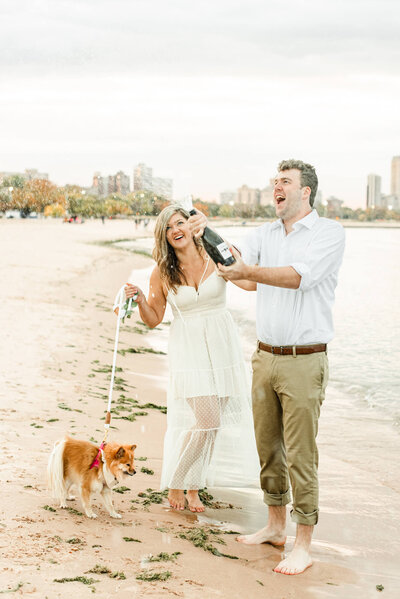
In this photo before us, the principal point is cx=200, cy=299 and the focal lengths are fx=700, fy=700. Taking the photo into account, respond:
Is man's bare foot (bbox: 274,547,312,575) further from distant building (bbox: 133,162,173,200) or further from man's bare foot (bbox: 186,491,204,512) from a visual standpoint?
distant building (bbox: 133,162,173,200)

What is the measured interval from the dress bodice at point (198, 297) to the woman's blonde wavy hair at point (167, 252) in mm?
56

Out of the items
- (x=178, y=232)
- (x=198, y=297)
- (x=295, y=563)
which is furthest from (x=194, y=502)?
(x=178, y=232)

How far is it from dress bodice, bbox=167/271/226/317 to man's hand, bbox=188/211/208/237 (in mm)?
718

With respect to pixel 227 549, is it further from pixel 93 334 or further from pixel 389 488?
pixel 93 334

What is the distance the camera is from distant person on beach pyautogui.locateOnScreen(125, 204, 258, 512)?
434cm

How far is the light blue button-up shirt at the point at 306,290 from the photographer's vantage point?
355 centimetres

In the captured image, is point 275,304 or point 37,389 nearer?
point 275,304

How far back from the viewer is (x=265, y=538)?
13.3ft

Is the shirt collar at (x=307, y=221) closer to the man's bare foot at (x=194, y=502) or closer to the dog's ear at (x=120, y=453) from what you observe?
the dog's ear at (x=120, y=453)

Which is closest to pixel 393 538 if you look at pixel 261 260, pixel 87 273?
pixel 261 260

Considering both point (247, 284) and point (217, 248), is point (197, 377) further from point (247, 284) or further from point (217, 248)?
point (217, 248)

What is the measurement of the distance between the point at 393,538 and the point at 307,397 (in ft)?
4.91

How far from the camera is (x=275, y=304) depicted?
3703 mm

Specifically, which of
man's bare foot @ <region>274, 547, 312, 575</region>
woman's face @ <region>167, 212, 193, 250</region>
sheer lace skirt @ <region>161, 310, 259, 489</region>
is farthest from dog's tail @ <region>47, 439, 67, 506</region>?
woman's face @ <region>167, 212, 193, 250</region>
